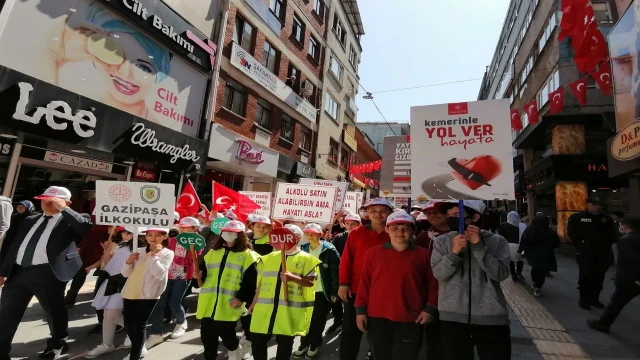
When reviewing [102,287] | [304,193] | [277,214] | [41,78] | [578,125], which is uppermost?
[578,125]

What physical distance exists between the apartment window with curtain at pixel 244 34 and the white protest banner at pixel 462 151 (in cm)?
1269

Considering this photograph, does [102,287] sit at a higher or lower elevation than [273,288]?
lower

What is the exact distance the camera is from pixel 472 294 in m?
3.07

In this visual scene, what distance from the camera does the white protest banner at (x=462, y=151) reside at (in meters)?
3.30

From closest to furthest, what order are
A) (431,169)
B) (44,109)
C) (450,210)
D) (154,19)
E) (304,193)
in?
(431,169), (450,210), (304,193), (44,109), (154,19)

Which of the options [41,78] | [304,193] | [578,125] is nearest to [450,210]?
[304,193]

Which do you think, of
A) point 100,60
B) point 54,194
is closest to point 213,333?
point 54,194

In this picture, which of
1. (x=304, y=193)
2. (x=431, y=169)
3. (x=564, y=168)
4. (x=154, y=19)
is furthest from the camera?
(x=564, y=168)

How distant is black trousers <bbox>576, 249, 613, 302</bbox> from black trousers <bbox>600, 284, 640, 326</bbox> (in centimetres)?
145

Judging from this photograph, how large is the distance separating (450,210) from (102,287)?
4.65 meters

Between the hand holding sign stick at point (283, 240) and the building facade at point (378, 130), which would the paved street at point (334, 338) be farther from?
the building facade at point (378, 130)

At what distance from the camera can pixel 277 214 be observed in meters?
6.60

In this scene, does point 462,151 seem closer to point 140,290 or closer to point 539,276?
point 140,290

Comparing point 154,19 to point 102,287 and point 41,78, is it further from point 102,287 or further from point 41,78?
point 102,287
